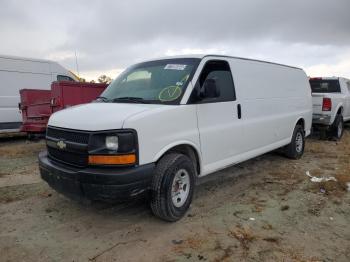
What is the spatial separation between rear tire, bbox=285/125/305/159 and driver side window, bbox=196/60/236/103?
2.88 meters

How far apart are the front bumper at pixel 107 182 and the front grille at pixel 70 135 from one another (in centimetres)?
32

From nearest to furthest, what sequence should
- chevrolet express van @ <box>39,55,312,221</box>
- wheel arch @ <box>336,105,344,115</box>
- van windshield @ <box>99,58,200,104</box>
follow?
→ chevrolet express van @ <box>39,55,312,221</box>
van windshield @ <box>99,58,200,104</box>
wheel arch @ <box>336,105,344,115</box>

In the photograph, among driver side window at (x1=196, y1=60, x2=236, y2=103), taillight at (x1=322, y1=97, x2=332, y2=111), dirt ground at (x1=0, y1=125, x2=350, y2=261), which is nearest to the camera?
dirt ground at (x1=0, y1=125, x2=350, y2=261)

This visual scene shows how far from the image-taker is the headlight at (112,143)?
3232mm

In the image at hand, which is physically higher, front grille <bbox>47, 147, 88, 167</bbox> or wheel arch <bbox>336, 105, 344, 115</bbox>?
wheel arch <bbox>336, 105, 344, 115</bbox>

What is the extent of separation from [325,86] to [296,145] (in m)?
4.40

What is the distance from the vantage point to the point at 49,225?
12.4 feet

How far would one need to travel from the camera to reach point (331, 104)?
29.5 feet

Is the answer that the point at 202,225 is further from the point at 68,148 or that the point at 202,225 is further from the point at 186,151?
the point at 68,148

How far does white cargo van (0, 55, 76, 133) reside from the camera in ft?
31.1

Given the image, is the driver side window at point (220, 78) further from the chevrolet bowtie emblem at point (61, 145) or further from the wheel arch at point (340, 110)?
the wheel arch at point (340, 110)

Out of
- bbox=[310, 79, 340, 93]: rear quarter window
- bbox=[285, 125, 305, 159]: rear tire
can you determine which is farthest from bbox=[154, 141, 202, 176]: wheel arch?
bbox=[310, 79, 340, 93]: rear quarter window

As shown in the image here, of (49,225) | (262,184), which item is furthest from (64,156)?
(262,184)

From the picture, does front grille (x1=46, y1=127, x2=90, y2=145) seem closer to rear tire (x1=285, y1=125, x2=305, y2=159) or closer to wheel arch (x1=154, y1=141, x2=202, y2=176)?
wheel arch (x1=154, y1=141, x2=202, y2=176)
